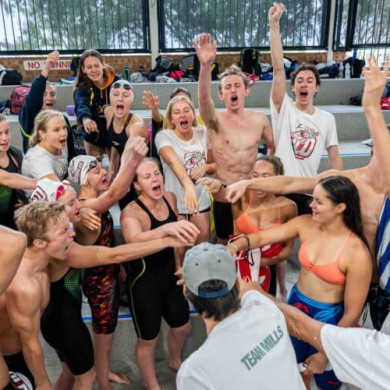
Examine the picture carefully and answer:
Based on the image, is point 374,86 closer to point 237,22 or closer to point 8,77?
point 8,77

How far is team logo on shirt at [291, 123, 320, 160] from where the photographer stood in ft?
8.61

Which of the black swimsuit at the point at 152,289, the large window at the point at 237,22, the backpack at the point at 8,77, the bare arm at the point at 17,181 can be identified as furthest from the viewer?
the large window at the point at 237,22

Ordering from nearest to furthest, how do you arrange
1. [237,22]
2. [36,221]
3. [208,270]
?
[208,270] < [36,221] < [237,22]

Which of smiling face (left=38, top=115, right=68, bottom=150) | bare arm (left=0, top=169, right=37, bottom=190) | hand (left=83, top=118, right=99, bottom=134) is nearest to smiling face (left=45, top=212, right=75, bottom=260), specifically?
bare arm (left=0, top=169, right=37, bottom=190)

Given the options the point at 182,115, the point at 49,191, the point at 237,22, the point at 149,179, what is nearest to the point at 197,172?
the point at 182,115

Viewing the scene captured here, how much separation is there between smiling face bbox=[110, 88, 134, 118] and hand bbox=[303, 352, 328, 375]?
1846 mm

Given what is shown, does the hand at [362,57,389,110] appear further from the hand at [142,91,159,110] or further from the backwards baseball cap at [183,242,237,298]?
the hand at [142,91,159,110]

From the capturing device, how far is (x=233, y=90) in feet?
8.56

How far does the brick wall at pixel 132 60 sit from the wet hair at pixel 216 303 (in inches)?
212

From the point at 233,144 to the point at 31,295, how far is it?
1.67 metres

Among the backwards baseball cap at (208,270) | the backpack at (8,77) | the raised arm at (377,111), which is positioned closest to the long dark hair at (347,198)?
the raised arm at (377,111)

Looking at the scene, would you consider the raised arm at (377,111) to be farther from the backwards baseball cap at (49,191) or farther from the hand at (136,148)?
the backwards baseball cap at (49,191)

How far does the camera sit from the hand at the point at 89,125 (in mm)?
2805

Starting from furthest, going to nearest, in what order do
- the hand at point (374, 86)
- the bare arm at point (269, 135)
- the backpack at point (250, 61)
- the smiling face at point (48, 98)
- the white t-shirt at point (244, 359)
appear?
1. the backpack at point (250, 61)
2. the smiling face at point (48, 98)
3. the bare arm at point (269, 135)
4. the hand at point (374, 86)
5. the white t-shirt at point (244, 359)
